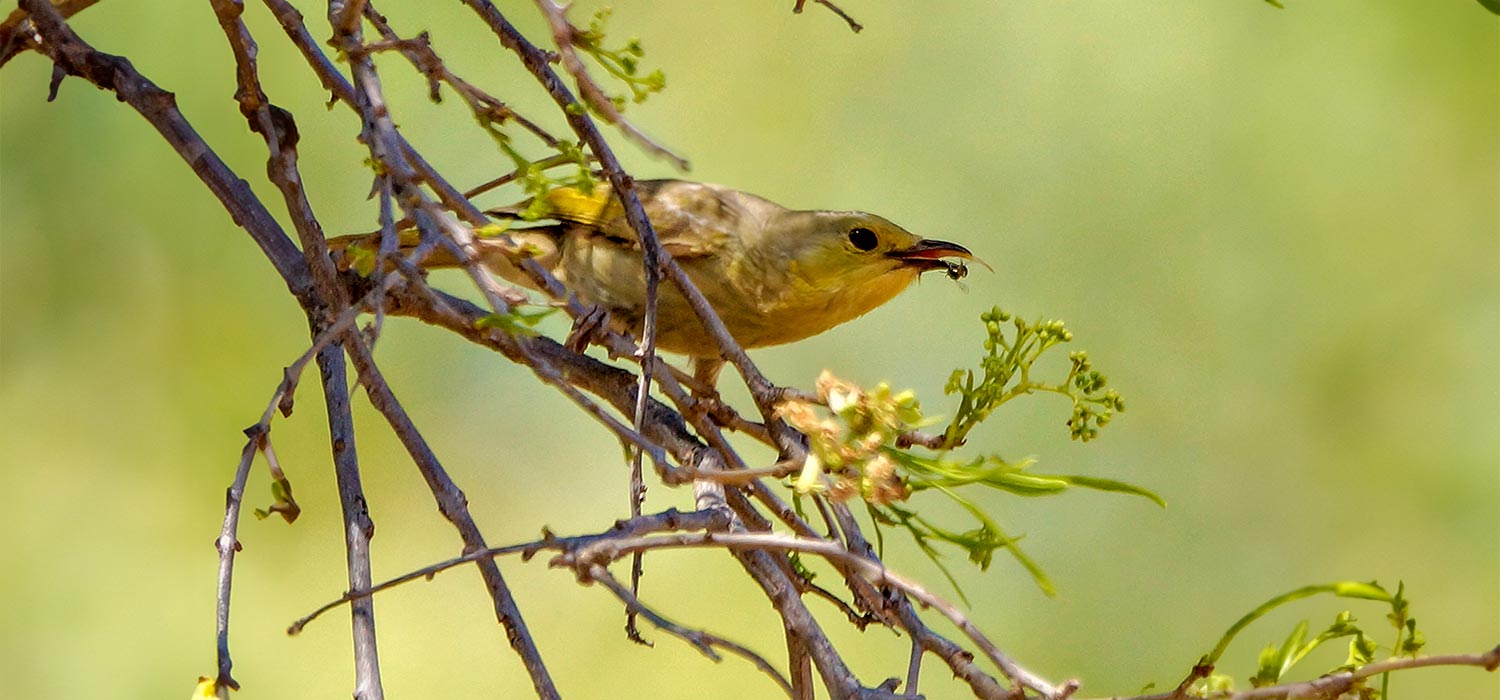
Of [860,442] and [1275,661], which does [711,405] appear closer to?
[860,442]

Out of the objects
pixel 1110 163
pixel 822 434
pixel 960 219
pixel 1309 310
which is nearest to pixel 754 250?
pixel 822 434

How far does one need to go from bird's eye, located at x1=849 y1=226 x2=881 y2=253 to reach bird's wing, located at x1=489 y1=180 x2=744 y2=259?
36cm

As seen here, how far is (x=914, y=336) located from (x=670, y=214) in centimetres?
221

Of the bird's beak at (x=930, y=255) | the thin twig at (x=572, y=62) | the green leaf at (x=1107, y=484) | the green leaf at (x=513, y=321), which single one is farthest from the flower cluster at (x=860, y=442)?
the bird's beak at (x=930, y=255)

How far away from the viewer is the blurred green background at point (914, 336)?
19.4 ft

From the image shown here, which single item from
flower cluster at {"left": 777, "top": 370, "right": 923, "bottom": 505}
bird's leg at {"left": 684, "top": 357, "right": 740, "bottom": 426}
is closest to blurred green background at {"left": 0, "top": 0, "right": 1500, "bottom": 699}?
bird's leg at {"left": 684, "top": 357, "right": 740, "bottom": 426}

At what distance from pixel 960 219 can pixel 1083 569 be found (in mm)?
1605

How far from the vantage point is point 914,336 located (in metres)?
5.95

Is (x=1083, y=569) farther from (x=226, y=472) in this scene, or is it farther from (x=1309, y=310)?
(x=226, y=472)

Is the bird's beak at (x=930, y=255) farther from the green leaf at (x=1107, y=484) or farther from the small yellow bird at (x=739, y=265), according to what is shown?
the green leaf at (x=1107, y=484)

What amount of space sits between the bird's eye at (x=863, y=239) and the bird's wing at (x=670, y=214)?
36cm

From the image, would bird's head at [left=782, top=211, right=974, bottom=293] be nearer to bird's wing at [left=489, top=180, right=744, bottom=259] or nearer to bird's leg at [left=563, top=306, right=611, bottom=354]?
bird's wing at [left=489, top=180, right=744, bottom=259]

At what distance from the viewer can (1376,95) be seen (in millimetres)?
6953

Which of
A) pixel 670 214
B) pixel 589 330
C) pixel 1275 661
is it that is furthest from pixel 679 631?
pixel 670 214
